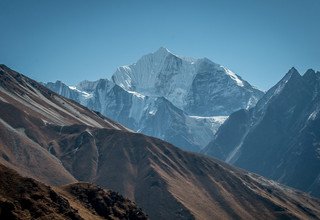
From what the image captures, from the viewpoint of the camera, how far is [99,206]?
492 feet

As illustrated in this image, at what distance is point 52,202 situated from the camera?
124375 mm

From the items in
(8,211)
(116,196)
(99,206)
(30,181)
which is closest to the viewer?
(8,211)

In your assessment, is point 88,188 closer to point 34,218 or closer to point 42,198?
point 42,198

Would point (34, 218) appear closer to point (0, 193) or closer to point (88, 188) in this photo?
point (0, 193)

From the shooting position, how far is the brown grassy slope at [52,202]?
372 ft

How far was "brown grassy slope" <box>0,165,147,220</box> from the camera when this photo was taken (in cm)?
11328

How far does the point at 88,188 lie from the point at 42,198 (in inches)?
1330

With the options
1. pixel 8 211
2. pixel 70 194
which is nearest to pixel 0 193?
pixel 8 211

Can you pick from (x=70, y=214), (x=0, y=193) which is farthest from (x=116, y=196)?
(x=0, y=193)

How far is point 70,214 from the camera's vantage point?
123 m

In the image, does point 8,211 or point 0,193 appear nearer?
point 8,211

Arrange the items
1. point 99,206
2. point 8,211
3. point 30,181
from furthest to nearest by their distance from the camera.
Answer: point 99,206
point 30,181
point 8,211

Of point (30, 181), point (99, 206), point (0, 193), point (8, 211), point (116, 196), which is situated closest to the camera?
point (8, 211)

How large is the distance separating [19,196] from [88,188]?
3982 centimetres
